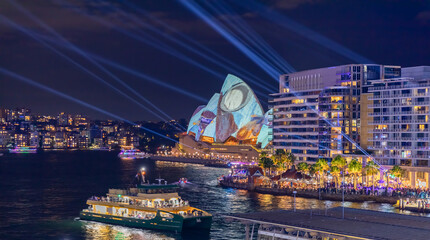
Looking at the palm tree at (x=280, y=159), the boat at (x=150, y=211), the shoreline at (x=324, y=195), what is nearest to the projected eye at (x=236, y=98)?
the palm tree at (x=280, y=159)

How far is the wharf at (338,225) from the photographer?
108ft

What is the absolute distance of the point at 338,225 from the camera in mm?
35562

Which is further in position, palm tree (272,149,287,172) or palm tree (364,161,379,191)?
palm tree (272,149,287,172)

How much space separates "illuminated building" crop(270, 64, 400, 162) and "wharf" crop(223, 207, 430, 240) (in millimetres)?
61971

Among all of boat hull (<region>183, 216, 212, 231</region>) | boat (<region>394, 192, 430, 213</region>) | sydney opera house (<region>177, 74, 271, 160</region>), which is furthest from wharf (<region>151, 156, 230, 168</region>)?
boat hull (<region>183, 216, 212, 231</region>)

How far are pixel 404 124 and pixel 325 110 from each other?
57.0 feet

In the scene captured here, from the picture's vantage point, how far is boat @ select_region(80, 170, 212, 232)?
179 feet

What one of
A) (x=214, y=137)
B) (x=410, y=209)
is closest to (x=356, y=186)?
(x=410, y=209)

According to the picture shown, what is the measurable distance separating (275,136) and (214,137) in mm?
78030

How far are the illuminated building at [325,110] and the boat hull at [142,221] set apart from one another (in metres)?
52.6

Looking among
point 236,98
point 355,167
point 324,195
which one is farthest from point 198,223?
point 236,98

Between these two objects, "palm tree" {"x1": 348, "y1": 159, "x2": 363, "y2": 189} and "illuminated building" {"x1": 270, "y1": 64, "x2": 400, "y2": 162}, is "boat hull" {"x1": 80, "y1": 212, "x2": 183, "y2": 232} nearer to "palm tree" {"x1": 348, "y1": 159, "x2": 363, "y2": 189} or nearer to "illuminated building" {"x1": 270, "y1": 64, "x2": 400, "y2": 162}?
"palm tree" {"x1": 348, "y1": 159, "x2": 363, "y2": 189}

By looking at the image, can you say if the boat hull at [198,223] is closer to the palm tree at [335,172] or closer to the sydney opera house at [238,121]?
the palm tree at [335,172]

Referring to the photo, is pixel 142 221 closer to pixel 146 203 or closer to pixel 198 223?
pixel 146 203
